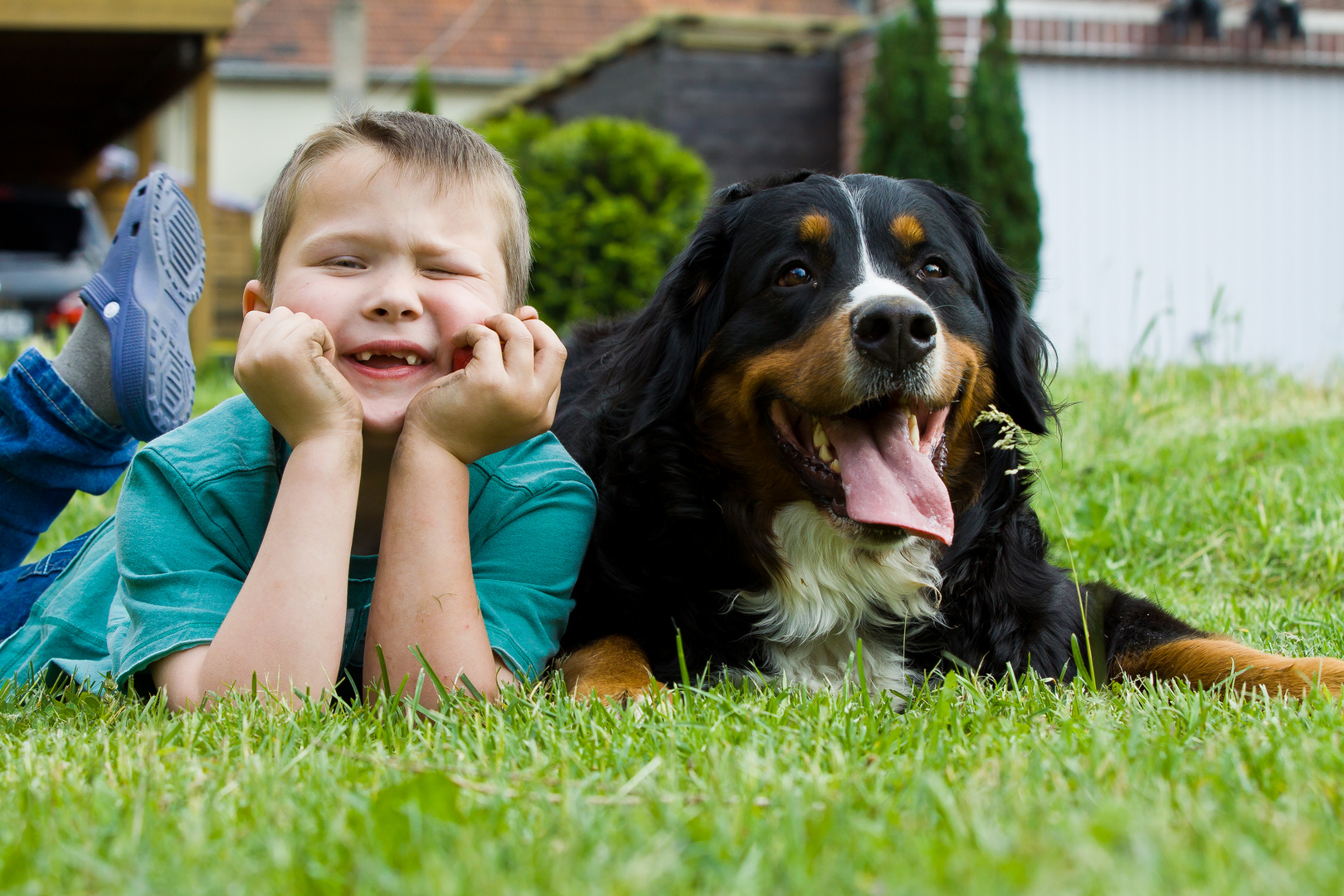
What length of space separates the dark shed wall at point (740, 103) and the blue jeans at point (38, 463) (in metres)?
8.18

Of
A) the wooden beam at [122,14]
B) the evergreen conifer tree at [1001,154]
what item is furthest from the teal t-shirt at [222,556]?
the wooden beam at [122,14]

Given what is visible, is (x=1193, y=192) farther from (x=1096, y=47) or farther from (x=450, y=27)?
(x=450, y=27)

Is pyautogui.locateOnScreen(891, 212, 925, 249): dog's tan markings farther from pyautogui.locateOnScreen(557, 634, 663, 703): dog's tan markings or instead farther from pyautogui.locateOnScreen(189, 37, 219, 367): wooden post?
pyautogui.locateOnScreen(189, 37, 219, 367): wooden post

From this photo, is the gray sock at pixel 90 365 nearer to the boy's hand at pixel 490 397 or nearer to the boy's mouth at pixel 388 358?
the boy's mouth at pixel 388 358

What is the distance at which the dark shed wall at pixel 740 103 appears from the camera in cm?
1077

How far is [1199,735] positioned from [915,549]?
0.80 metres

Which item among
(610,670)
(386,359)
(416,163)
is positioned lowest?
(610,670)

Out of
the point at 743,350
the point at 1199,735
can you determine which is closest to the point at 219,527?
the point at 743,350

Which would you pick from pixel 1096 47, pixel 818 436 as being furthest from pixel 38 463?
pixel 1096 47

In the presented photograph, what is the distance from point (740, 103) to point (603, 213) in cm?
340

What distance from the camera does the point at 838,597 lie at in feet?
8.31

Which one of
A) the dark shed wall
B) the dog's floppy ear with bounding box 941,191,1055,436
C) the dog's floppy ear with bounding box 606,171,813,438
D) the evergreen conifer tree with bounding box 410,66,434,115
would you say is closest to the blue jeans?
the dog's floppy ear with bounding box 606,171,813,438

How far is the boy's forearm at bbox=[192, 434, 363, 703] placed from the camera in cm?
204

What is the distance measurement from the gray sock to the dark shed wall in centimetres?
819
